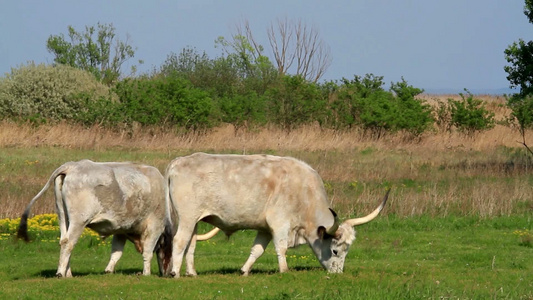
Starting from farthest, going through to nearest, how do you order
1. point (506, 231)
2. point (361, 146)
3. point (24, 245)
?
point (361, 146), point (506, 231), point (24, 245)

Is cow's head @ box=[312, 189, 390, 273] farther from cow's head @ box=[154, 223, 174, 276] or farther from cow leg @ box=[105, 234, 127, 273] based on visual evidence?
cow leg @ box=[105, 234, 127, 273]

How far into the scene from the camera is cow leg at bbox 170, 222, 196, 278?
1333cm

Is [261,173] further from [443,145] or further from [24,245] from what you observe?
[443,145]

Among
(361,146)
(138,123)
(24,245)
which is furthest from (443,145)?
(24,245)

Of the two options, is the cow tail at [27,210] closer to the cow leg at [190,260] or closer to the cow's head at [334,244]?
the cow leg at [190,260]

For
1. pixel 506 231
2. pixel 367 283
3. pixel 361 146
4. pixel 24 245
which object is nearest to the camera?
pixel 367 283

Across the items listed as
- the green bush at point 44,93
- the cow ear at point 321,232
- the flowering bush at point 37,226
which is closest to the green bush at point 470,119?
the green bush at point 44,93

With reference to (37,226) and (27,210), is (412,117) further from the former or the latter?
(27,210)

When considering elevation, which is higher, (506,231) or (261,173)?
(261,173)

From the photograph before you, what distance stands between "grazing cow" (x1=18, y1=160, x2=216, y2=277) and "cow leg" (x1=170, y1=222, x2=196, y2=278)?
0.50 meters

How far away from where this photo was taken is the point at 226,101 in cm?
4284

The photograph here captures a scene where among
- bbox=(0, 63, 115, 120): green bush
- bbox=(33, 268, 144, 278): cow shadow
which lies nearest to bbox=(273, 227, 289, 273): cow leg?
bbox=(33, 268, 144, 278): cow shadow

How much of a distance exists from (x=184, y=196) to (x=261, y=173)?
4.22 ft

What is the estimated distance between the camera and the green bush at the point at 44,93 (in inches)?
1626
